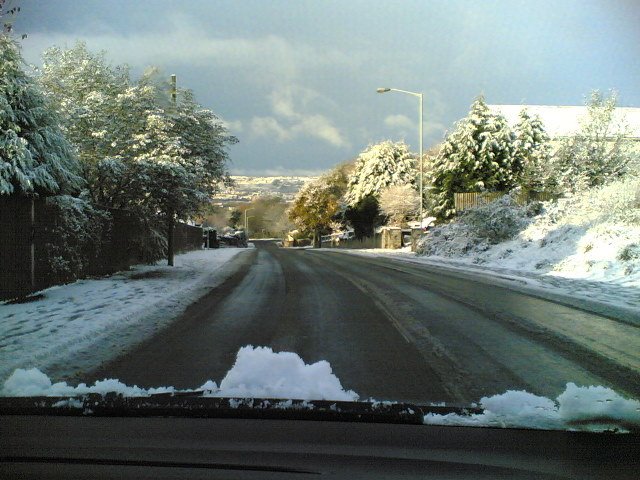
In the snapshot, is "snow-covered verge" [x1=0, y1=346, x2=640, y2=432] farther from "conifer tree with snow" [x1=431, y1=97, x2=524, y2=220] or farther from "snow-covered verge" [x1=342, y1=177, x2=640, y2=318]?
"conifer tree with snow" [x1=431, y1=97, x2=524, y2=220]

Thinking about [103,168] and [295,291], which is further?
[103,168]

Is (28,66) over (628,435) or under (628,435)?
over

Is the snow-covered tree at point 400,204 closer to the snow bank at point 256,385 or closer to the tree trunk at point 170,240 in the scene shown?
the tree trunk at point 170,240

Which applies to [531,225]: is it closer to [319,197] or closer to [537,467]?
[537,467]

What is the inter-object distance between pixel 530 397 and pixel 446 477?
1618mm

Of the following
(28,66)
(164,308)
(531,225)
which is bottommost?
(164,308)

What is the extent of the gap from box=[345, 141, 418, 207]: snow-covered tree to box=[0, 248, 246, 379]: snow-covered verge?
46237 mm

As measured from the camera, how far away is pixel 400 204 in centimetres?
5109

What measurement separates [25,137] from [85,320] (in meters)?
3.92

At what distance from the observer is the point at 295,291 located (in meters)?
12.5

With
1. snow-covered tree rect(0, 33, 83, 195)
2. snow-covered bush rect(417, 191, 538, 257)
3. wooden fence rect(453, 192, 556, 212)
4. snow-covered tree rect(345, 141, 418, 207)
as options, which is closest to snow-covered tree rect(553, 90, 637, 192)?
wooden fence rect(453, 192, 556, 212)

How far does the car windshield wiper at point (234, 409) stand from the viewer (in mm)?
3271

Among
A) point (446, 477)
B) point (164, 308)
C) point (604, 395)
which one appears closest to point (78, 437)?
point (446, 477)

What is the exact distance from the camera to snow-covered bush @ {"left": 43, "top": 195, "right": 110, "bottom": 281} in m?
11.3
